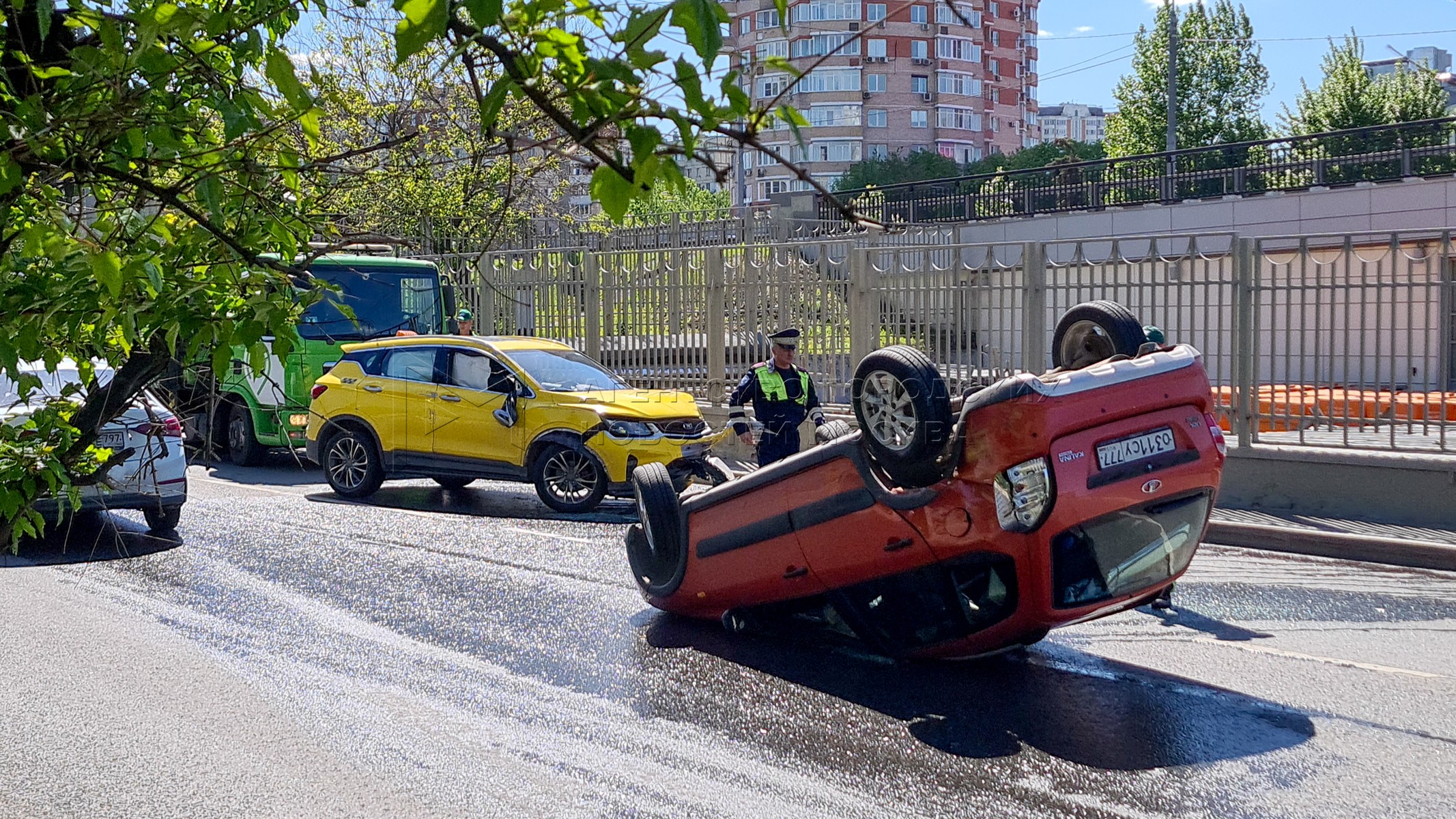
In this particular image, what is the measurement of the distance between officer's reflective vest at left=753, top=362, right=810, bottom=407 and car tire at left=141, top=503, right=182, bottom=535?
4923mm

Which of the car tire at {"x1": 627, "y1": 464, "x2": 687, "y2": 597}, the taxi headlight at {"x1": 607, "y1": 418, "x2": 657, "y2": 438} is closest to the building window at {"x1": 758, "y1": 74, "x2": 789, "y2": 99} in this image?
the car tire at {"x1": 627, "y1": 464, "x2": 687, "y2": 597}

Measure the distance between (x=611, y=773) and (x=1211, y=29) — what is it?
61679 millimetres

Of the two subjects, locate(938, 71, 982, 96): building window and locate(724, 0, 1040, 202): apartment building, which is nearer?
locate(724, 0, 1040, 202): apartment building

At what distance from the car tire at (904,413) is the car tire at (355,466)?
28.3ft

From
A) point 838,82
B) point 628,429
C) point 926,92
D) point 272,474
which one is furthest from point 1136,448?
point 926,92

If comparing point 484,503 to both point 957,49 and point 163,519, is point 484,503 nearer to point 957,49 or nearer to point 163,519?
point 163,519

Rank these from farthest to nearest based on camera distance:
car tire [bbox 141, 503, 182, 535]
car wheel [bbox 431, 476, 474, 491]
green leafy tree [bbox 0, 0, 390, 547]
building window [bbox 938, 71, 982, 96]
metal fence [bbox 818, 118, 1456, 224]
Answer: building window [bbox 938, 71, 982, 96]
metal fence [bbox 818, 118, 1456, 224]
car wheel [bbox 431, 476, 474, 491]
car tire [bbox 141, 503, 182, 535]
green leafy tree [bbox 0, 0, 390, 547]

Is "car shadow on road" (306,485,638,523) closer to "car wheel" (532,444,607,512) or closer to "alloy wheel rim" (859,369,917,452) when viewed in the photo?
"car wheel" (532,444,607,512)

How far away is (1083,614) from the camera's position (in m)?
6.02

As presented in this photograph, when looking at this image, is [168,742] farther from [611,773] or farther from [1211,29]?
[1211,29]

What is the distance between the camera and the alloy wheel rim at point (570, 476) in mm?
12570

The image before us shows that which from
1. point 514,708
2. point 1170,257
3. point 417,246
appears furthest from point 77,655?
point 1170,257

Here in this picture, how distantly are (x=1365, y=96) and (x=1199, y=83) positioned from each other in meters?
14.6

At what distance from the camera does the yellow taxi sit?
12.5m
